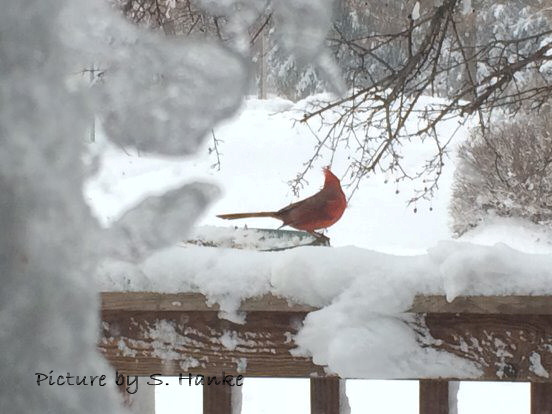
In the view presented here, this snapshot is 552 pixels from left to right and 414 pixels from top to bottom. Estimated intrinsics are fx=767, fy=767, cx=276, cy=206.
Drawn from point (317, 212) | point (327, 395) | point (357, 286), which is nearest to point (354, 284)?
point (357, 286)

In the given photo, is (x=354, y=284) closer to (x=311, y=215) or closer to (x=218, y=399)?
(x=218, y=399)

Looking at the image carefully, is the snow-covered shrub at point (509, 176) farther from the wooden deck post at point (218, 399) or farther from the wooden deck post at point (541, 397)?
the wooden deck post at point (218, 399)

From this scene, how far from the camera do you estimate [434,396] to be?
82cm

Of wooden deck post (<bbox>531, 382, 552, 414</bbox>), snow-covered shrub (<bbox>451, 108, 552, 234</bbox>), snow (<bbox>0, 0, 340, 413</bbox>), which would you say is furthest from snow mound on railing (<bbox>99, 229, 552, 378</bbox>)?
snow-covered shrub (<bbox>451, 108, 552, 234</bbox>)

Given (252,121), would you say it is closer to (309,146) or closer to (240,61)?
(309,146)

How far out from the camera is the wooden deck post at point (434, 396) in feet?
2.67

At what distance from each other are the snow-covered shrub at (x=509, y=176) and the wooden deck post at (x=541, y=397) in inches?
161

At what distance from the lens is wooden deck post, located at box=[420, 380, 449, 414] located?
0.81 m

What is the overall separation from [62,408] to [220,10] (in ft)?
0.90

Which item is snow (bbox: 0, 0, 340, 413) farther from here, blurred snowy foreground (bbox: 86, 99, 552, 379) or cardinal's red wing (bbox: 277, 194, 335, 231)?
cardinal's red wing (bbox: 277, 194, 335, 231)

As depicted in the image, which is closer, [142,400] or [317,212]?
[142,400]

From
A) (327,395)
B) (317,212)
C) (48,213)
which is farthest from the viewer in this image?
(317,212)

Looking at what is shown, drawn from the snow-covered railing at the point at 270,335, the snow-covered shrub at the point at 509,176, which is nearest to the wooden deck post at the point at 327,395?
the snow-covered railing at the point at 270,335

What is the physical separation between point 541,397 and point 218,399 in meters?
0.35
